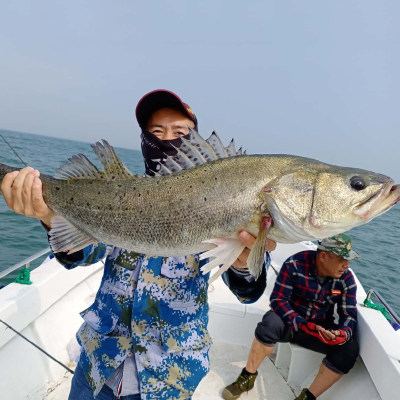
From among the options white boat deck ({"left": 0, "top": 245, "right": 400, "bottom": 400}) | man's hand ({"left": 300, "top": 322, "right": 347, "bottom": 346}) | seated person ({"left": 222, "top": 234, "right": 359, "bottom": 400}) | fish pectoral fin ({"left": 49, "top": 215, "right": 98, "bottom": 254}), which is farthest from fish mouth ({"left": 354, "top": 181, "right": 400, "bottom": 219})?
man's hand ({"left": 300, "top": 322, "right": 347, "bottom": 346})

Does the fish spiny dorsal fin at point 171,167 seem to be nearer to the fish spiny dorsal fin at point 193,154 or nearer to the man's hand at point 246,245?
the fish spiny dorsal fin at point 193,154

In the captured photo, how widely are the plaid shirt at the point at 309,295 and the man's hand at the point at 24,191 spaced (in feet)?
11.4

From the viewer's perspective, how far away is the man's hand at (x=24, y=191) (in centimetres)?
257

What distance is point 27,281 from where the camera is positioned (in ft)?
13.9

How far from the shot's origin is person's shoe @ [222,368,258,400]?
4.50 metres

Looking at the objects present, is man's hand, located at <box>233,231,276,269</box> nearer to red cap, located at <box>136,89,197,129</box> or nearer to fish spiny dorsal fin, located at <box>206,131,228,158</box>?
fish spiny dorsal fin, located at <box>206,131,228,158</box>

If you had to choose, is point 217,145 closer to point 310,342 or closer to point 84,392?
point 84,392

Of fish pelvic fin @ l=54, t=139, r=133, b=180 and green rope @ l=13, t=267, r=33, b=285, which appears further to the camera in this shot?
green rope @ l=13, t=267, r=33, b=285

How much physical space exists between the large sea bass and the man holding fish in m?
0.12

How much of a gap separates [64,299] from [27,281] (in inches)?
35.9

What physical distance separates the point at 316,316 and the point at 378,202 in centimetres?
310

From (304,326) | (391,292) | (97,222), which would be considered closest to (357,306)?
(304,326)

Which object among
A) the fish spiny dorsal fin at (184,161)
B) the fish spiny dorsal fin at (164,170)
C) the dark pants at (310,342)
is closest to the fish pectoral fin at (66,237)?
the fish spiny dorsal fin at (164,170)

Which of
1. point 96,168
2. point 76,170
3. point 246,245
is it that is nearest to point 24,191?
point 76,170
